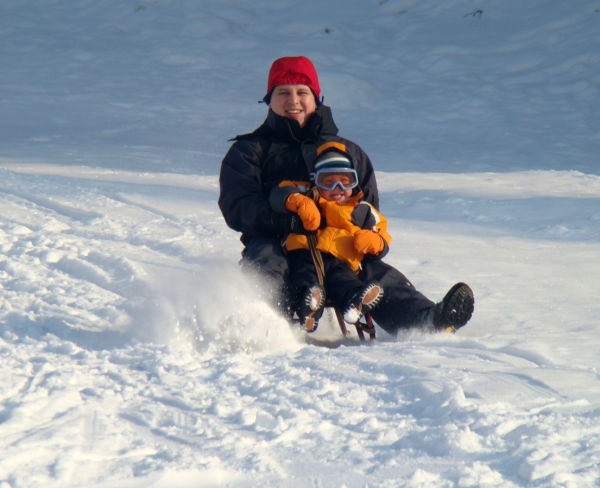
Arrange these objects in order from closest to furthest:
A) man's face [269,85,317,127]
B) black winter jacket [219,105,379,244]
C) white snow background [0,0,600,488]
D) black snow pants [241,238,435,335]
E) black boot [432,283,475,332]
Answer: white snow background [0,0,600,488] < black boot [432,283,475,332] < black snow pants [241,238,435,335] < black winter jacket [219,105,379,244] < man's face [269,85,317,127]

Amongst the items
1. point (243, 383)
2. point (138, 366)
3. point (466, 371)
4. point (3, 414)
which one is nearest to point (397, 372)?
point (466, 371)

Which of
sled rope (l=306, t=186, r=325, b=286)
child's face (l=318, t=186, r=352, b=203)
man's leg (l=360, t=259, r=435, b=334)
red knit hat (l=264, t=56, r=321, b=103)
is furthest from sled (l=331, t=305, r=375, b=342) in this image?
red knit hat (l=264, t=56, r=321, b=103)

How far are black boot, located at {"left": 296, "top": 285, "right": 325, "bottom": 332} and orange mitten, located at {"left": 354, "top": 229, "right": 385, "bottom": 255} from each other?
0.80 ft

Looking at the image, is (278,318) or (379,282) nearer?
(278,318)

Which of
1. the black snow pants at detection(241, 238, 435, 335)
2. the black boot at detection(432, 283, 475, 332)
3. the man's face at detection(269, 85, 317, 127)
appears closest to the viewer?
the black boot at detection(432, 283, 475, 332)

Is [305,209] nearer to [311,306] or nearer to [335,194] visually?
[335,194]

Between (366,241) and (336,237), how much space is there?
0.13 metres

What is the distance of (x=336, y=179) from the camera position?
323 cm

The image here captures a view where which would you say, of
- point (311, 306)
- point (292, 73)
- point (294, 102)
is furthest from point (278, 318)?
point (292, 73)

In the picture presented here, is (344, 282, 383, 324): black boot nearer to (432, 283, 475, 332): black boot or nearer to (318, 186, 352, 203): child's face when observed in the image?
(432, 283, 475, 332): black boot

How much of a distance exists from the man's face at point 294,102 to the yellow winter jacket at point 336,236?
474mm

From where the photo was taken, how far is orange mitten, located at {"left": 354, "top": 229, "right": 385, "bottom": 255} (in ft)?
10.3

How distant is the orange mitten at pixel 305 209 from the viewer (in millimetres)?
3080

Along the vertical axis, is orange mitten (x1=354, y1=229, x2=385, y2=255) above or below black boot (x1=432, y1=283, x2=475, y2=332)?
above
